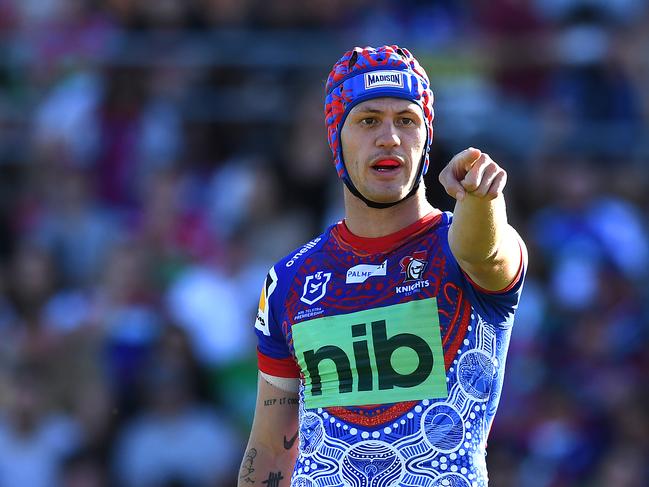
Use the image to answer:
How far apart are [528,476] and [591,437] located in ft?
1.71

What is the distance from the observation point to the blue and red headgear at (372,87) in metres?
5.33

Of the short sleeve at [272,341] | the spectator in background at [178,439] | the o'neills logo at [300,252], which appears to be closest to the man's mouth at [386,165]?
the o'neills logo at [300,252]

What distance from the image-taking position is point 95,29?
13359 millimetres

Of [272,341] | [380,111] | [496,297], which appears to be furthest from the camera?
[272,341]

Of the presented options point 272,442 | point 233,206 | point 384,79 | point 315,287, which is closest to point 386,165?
point 384,79

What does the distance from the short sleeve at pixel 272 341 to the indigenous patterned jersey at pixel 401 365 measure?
0.69 ft

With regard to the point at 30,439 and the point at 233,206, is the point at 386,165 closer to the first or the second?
the point at 30,439

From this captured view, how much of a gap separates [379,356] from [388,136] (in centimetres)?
79

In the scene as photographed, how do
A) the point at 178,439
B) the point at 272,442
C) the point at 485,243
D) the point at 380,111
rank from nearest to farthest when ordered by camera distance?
1. the point at 485,243
2. the point at 380,111
3. the point at 272,442
4. the point at 178,439

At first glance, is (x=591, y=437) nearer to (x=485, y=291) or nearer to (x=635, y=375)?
(x=635, y=375)

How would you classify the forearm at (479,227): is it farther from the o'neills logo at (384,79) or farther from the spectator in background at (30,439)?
the spectator in background at (30,439)

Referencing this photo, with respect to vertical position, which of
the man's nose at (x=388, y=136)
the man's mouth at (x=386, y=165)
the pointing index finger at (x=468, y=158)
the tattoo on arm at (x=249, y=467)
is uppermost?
the man's nose at (x=388, y=136)

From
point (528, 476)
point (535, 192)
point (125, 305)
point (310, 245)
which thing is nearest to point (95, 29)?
point (125, 305)

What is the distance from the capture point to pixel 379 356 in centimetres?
513
